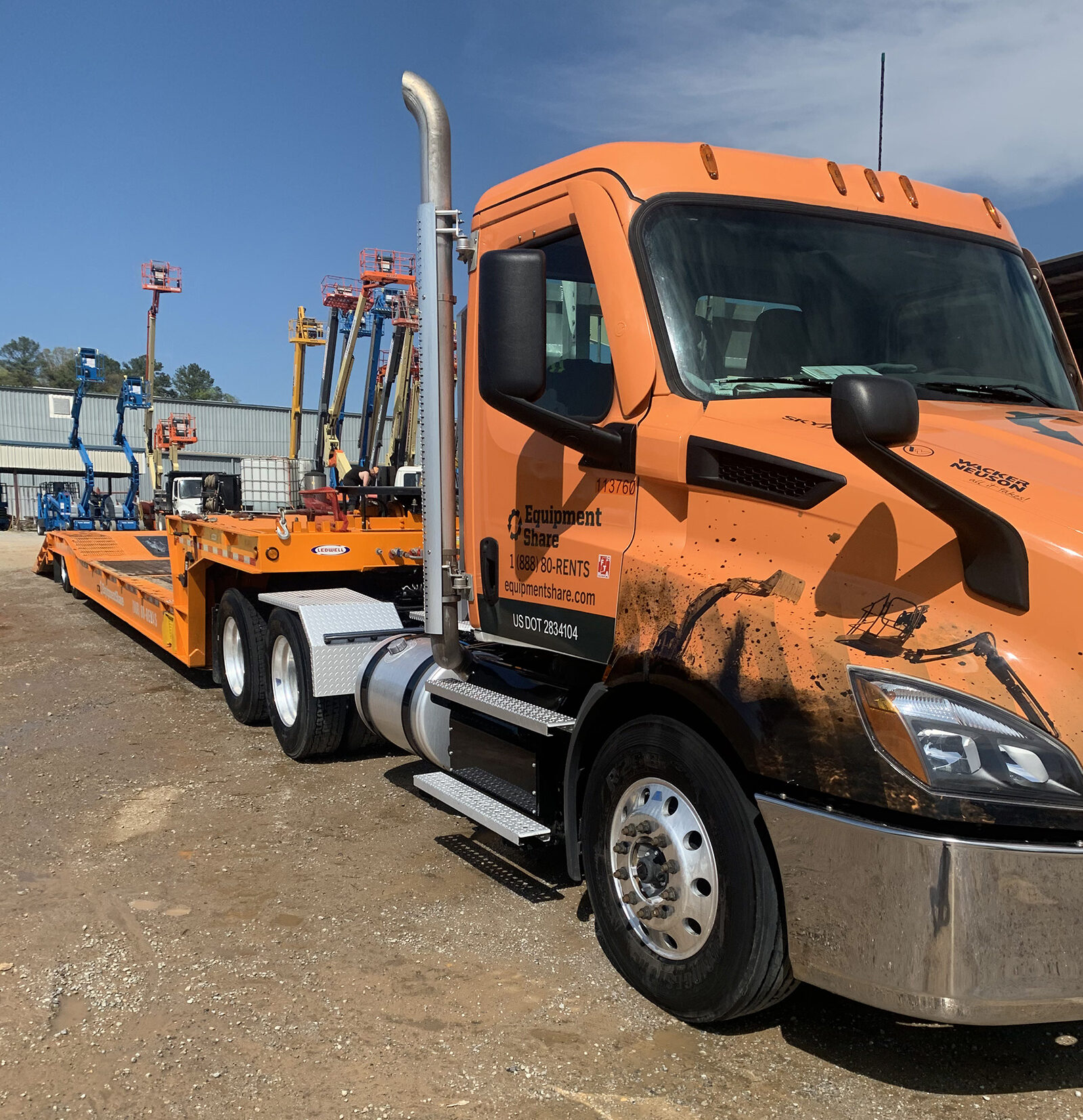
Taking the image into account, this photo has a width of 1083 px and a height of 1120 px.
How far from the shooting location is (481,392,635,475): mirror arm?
125 inches

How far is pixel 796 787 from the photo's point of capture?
8.32ft

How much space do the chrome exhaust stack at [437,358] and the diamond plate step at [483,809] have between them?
612mm

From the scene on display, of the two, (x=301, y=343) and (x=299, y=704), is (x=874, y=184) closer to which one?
(x=299, y=704)

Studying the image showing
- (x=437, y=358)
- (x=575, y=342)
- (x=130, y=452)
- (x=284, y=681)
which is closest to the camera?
(x=575, y=342)

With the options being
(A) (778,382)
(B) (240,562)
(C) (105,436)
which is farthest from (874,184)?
(C) (105,436)

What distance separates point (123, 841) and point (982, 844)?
4083 millimetres

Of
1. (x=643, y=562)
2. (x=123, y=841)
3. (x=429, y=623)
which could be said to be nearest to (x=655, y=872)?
(x=643, y=562)

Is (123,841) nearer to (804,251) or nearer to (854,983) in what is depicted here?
(854,983)

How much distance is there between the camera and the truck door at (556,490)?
329 centimetres

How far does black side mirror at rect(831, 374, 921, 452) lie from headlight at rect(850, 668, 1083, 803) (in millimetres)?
581

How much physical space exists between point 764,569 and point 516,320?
44.5 inches

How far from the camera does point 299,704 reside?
6070 millimetres

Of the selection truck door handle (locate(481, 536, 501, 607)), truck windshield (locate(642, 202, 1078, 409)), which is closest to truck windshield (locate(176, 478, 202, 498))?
truck door handle (locate(481, 536, 501, 607))

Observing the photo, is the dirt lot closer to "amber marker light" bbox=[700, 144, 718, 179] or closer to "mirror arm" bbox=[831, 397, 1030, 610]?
"mirror arm" bbox=[831, 397, 1030, 610]
